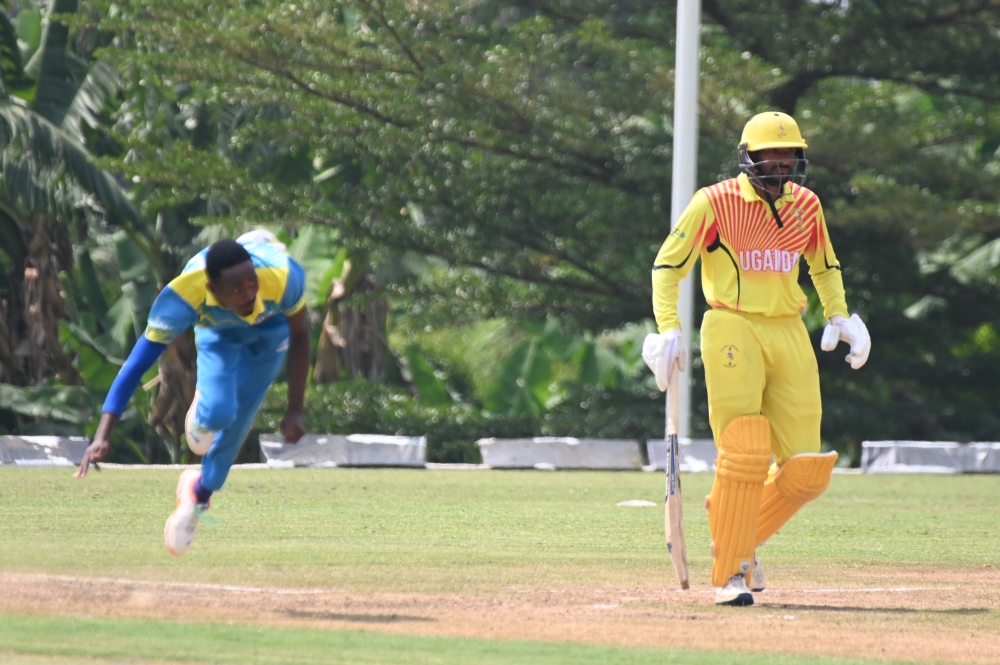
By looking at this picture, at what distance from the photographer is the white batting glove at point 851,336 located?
285 inches

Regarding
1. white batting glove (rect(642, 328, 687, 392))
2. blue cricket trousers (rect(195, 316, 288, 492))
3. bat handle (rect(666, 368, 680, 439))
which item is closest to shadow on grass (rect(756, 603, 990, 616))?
bat handle (rect(666, 368, 680, 439))

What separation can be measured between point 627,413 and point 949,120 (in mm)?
6619

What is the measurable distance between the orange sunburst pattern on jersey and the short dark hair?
2.31 metres

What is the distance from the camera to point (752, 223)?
6.91m

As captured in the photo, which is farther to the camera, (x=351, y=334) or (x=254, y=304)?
(x=351, y=334)

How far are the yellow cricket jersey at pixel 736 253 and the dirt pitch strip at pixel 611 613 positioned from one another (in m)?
1.41

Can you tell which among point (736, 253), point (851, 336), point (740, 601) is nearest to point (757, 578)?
point (740, 601)

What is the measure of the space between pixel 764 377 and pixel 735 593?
1054 mm

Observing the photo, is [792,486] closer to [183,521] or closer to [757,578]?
[757,578]

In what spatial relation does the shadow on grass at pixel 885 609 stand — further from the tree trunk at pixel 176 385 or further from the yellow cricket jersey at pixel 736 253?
the tree trunk at pixel 176 385

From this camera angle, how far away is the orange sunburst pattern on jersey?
689 centimetres

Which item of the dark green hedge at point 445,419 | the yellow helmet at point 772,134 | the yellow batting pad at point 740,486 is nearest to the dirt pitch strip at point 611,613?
the yellow batting pad at point 740,486

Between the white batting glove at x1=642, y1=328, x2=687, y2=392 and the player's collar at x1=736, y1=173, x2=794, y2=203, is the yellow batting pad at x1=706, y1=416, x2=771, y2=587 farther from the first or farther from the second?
the player's collar at x1=736, y1=173, x2=794, y2=203

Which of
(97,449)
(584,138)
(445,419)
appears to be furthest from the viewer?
(445,419)
